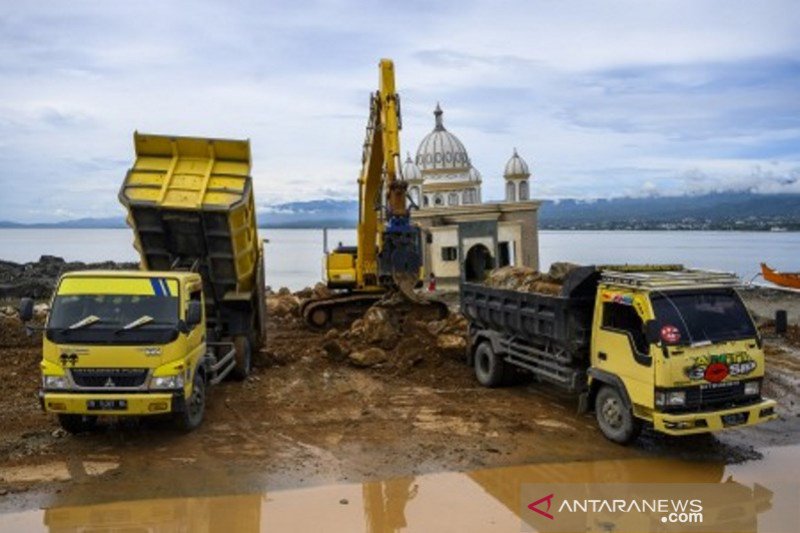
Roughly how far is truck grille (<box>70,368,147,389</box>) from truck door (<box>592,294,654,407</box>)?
6.05 meters

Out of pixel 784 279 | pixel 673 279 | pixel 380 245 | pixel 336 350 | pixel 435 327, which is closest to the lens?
pixel 673 279

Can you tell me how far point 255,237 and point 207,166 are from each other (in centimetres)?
194

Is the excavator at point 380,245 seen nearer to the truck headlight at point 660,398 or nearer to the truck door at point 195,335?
the truck door at point 195,335

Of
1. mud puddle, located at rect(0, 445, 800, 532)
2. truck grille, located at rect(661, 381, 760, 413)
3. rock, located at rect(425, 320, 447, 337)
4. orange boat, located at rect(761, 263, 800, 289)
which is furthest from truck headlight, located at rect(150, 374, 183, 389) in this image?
orange boat, located at rect(761, 263, 800, 289)

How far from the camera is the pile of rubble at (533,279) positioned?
12.7 metres

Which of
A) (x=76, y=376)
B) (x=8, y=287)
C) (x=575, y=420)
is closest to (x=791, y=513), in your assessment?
(x=575, y=420)

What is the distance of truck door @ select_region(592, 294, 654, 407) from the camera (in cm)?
952

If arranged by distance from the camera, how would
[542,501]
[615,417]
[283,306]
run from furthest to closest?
[283,306]
[615,417]
[542,501]

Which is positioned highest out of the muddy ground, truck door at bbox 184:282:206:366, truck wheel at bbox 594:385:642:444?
truck door at bbox 184:282:206:366

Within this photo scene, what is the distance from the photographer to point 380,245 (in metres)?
18.8

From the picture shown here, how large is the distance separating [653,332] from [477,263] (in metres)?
29.4

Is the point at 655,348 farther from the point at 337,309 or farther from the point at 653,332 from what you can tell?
the point at 337,309

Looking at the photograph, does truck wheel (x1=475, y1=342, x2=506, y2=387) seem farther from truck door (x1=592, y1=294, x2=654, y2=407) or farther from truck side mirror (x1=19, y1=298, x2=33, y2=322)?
truck side mirror (x1=19, y1=298, x2=33, y2=322)

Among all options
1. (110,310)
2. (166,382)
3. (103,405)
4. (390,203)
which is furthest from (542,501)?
(390,203)
